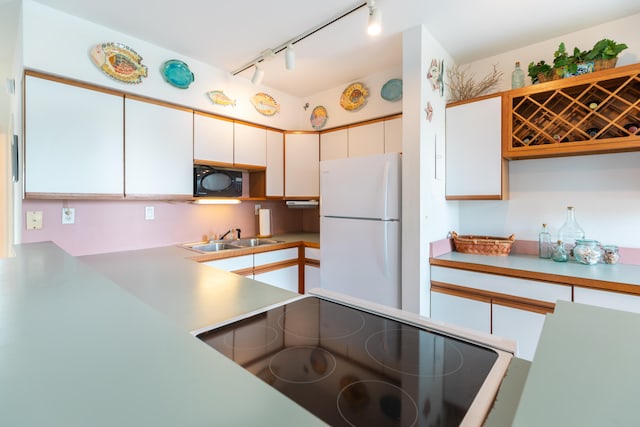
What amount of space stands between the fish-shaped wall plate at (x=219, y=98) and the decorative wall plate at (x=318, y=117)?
0.95 m

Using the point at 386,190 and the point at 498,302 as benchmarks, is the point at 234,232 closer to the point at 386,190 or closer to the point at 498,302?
the point at 386,190

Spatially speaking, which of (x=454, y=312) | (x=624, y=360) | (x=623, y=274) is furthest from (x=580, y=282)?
(x=624, y=360)

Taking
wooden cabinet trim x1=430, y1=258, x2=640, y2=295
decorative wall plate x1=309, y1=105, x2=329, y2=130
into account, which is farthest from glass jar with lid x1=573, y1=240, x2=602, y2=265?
decorative wall plate x1=309, y1=105, x2=329, y2=130

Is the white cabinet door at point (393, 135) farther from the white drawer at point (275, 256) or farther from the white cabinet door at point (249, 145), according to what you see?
the white drawer at point (275, 256)

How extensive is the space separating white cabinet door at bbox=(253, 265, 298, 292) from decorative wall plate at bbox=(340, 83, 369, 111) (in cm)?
170

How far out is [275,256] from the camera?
2.73 meters

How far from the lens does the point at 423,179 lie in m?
2.06

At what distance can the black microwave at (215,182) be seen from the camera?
250cm

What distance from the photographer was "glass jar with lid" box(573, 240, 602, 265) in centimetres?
188

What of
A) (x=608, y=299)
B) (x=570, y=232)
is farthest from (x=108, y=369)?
(x=570, y=232)

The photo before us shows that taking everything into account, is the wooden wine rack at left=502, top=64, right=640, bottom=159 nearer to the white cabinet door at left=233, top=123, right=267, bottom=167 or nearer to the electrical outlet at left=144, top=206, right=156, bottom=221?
the white cabinet door at left=233, top=123, right=267, bottom=167

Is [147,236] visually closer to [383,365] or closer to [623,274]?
[383,365]

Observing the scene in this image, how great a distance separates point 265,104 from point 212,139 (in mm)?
751

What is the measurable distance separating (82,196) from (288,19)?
5.88 feet
